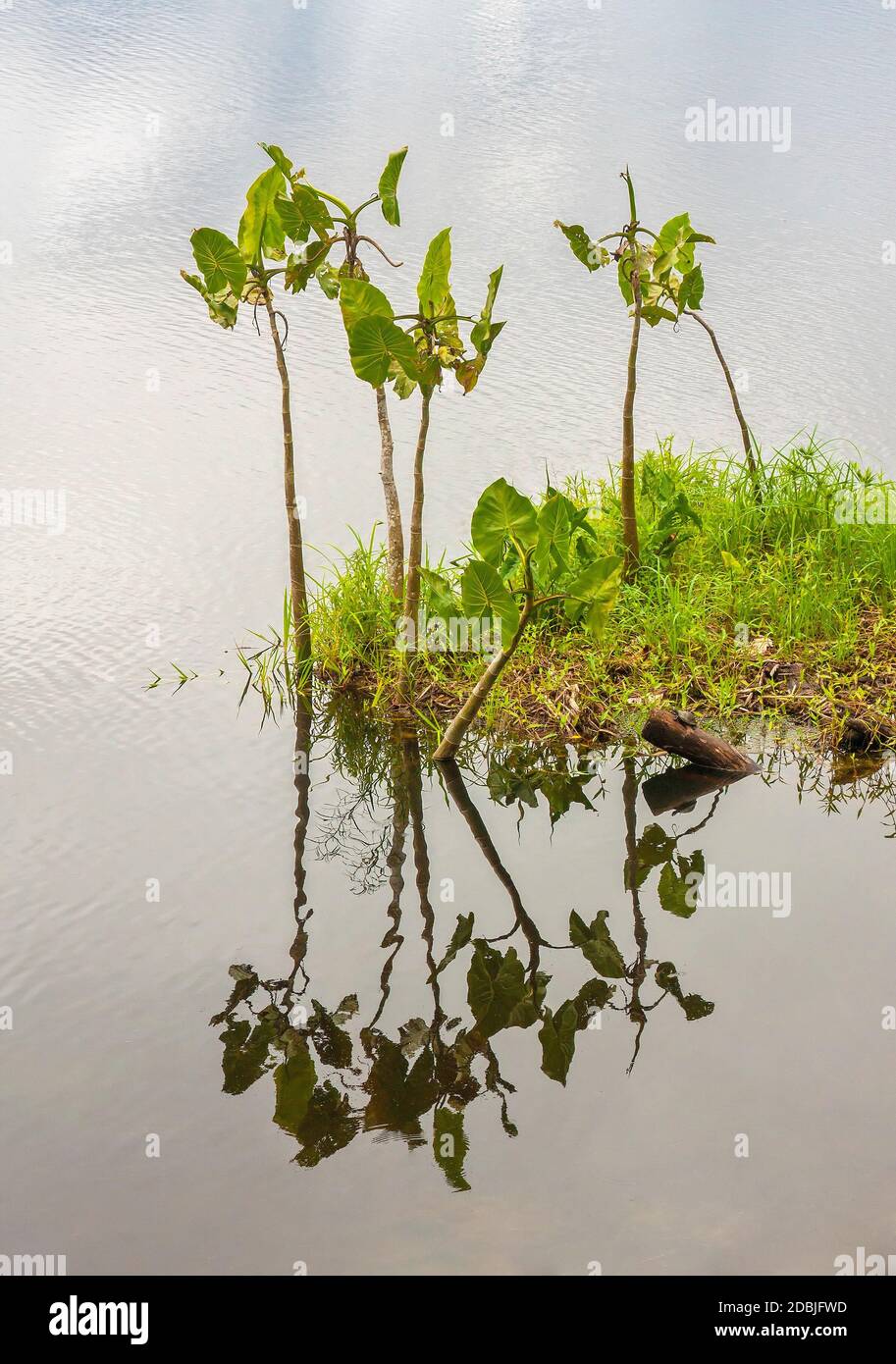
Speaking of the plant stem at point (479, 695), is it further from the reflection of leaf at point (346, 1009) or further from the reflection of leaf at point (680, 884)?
the reflection of leaf at point (346, 1009)

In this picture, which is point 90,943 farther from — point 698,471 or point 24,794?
point 698,471

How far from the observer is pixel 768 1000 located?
1887 millimetres

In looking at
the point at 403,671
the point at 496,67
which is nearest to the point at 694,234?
the point at 403,671

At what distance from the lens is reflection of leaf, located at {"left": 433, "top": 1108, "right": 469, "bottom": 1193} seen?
158 centimetres

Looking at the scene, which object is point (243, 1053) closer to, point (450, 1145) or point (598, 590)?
point (450, 1145)

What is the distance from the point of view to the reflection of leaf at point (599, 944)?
6.50ft

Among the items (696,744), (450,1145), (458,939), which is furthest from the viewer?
(696,744)

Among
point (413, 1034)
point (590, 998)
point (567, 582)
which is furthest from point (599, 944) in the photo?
point (567, 582)

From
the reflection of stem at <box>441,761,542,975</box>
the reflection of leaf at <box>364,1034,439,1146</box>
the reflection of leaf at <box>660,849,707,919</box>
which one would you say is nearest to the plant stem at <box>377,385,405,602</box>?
the reflection of stem at <box>441,761,542,975</box>

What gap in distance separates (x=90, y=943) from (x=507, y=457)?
245cm

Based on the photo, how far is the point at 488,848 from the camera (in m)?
2.32

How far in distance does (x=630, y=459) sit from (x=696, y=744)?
0.76 meters

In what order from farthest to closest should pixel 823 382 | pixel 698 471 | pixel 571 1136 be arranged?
pixel 823 382 < pixel 698 471 < pixel 571 1136

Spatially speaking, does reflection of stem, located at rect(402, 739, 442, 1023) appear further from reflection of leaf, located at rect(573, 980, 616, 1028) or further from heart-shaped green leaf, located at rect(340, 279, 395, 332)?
heart-shaped green leaf, located at rect(340, 279, 395, 332)
